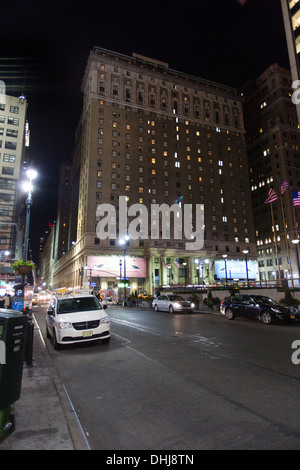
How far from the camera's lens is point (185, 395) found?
4.91 metres

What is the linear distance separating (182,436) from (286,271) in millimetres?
Result: 82416

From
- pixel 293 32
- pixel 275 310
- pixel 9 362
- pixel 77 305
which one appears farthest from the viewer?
pixel 293 32

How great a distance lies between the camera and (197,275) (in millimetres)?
76562

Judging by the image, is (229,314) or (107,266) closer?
(229,314)

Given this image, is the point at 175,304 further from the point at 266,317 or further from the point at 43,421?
the point at 43,421

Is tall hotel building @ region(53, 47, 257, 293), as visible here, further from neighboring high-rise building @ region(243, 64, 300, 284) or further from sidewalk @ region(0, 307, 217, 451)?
sidewalk @ region(0, 307, 217, 451)

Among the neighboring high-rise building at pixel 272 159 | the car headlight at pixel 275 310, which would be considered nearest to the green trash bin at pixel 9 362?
the car headlight at pixel 275 310

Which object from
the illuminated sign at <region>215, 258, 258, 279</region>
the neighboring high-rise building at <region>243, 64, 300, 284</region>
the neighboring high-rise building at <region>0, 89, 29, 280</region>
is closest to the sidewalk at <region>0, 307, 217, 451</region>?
the neighboring high-rise building at <region>0, 89, 29, 280</region>

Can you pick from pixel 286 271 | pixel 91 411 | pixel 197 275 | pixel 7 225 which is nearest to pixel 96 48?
pixel 7 225

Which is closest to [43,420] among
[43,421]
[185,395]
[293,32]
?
[43,421]

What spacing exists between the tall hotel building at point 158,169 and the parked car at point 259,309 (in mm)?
47094

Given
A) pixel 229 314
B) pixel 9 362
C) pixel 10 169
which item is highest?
pixel 10 169

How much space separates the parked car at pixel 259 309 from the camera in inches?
573

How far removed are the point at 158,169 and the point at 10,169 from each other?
3767 cm
